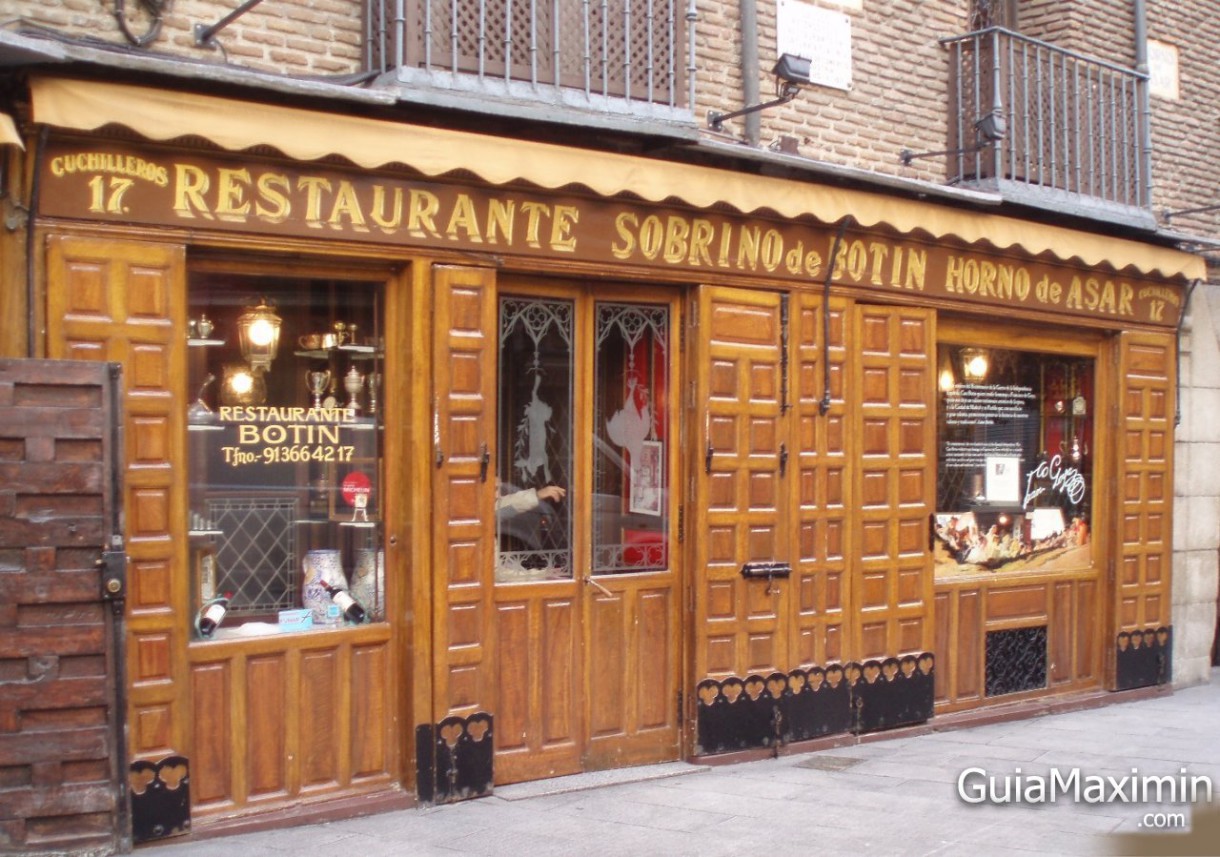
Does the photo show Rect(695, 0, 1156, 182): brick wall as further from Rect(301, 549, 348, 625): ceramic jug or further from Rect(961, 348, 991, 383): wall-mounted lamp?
Rect(301, 549, 348, 625): ceramic jug

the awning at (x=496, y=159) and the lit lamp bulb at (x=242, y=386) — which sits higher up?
the awning at (x=496, y=159)

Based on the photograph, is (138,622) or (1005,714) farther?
(1005,714)

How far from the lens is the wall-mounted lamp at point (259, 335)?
726cm

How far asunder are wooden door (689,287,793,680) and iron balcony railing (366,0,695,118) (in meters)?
1.32

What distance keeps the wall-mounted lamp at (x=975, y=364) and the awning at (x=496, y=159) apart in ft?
3.09

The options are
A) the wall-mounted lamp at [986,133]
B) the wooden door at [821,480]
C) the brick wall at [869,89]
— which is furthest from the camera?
the wall-mounted lamp at [986,133]

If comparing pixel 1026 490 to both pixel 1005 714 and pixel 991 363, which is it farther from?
pixel 1005 714

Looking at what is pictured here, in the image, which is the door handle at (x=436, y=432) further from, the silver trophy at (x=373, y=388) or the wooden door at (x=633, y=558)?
the wooden door at (x=633, y=558)

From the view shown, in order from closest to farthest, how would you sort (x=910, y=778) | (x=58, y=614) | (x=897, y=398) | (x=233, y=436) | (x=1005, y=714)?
(x=58, y=614) < (x=233, y=436) < (x=910, y=778) < (x=897, y=398) < (x=1005, y=714)

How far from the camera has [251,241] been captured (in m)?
6.89

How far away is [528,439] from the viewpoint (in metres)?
8.20

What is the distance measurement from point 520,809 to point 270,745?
4.43ft

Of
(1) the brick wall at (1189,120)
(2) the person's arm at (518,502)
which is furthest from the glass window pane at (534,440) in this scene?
(1) the brick wall at (1189,120)

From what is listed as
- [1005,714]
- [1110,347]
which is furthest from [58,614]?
[1110,347]
